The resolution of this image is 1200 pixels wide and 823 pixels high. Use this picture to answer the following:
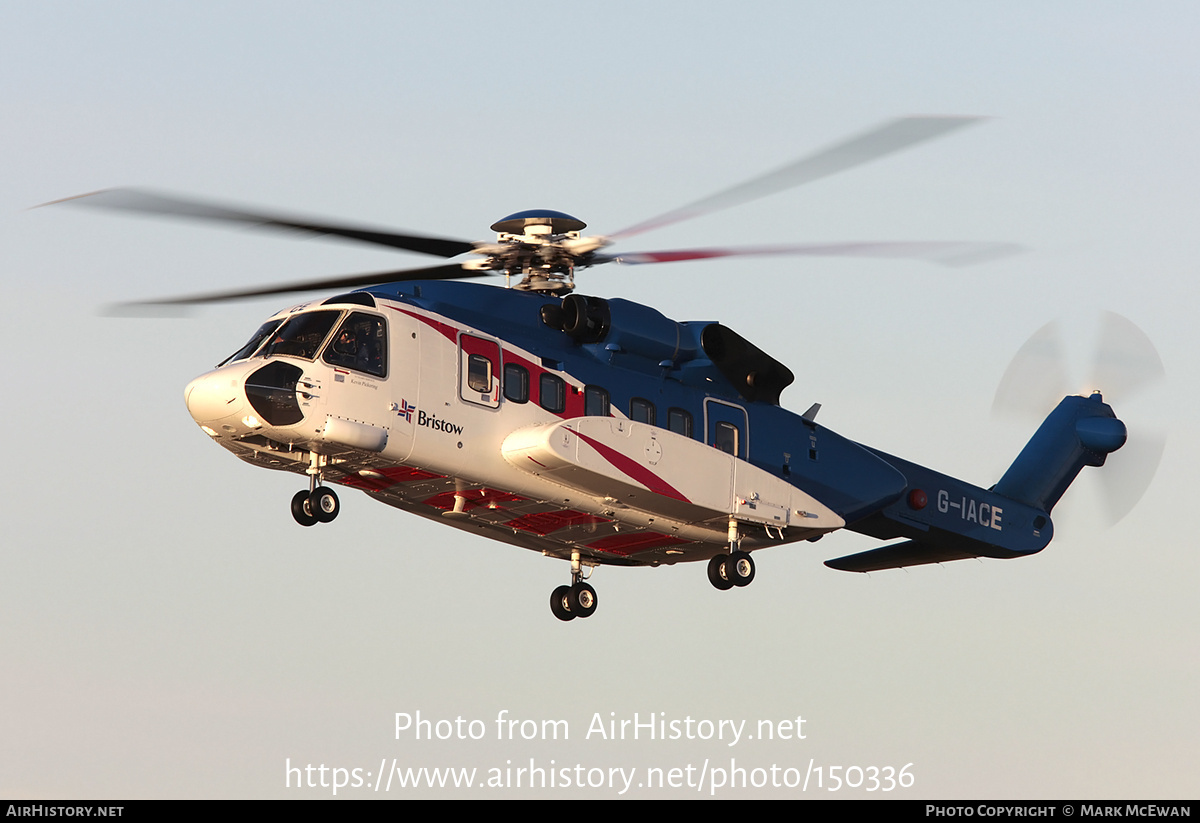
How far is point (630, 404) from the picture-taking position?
26594 millimetres

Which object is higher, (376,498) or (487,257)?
(487,257)

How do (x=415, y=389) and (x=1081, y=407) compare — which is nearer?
(x=415, y=389)

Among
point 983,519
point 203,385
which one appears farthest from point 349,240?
point 983,519

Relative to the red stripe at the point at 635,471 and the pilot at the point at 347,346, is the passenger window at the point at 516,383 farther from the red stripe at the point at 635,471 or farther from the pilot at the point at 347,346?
the pilot at the point at 347,346

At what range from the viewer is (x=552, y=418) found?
84.3ft

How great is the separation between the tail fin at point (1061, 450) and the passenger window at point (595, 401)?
9197mm

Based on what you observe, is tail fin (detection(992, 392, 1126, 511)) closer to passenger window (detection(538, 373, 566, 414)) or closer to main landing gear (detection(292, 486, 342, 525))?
passenger window (detection(538, 373, 566, 414))

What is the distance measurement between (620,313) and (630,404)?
141 cm

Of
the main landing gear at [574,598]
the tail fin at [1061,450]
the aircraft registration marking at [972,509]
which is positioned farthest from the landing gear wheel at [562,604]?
the tail fin at [1061,450]

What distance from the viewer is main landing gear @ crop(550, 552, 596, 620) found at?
28.8 meters

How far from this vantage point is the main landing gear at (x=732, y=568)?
27359 mm

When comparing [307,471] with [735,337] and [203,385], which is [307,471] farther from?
[735,337]

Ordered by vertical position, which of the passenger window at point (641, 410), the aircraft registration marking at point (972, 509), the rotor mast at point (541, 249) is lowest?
the passenger window at point (641, 410)

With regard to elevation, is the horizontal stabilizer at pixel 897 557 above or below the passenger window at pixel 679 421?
below
